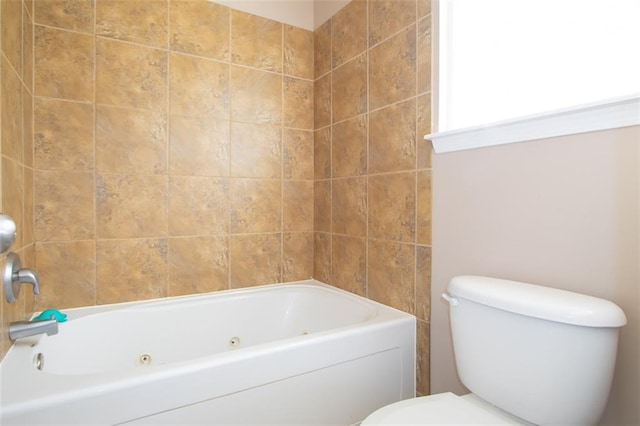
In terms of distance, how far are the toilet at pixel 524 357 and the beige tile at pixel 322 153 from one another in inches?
47.5

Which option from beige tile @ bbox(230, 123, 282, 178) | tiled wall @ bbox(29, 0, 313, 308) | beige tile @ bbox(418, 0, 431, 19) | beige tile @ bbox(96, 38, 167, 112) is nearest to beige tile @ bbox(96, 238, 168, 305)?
tiled wall @ bbox(29, 0, 313, 308)

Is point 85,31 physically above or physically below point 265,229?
above

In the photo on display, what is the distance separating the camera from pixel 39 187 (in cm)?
154

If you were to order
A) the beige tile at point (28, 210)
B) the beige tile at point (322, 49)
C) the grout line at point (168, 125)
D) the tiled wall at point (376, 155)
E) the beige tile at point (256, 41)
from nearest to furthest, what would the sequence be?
the beige tile at point (28, 210) < the tiled wall at point (376, 155) < the grout line at point (168, 125) < the beige tile at point (256, 41) < the beige tile at point (322, 49)

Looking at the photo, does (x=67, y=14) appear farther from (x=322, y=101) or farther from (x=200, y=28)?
(x=322, y=101)

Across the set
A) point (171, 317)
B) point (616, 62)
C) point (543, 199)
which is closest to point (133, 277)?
point (171, 317)

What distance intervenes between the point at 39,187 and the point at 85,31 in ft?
2.55

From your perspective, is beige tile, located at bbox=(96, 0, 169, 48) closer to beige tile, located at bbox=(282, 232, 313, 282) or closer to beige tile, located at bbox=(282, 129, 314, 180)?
beige tile, located at bbox=(282, 129, 314, 180)

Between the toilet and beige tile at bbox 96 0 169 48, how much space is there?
1.87 meters

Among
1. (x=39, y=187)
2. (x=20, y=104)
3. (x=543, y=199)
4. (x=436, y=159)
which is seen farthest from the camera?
(x=39, y=187)

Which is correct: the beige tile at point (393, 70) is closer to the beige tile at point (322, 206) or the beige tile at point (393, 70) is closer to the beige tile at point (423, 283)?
the beige tile at point (322, 206)

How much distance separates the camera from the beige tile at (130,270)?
168 cm

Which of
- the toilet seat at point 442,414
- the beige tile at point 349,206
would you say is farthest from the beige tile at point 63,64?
the toilet seat at point 442,414

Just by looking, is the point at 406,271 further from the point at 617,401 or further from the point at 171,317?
the point at 171,317
